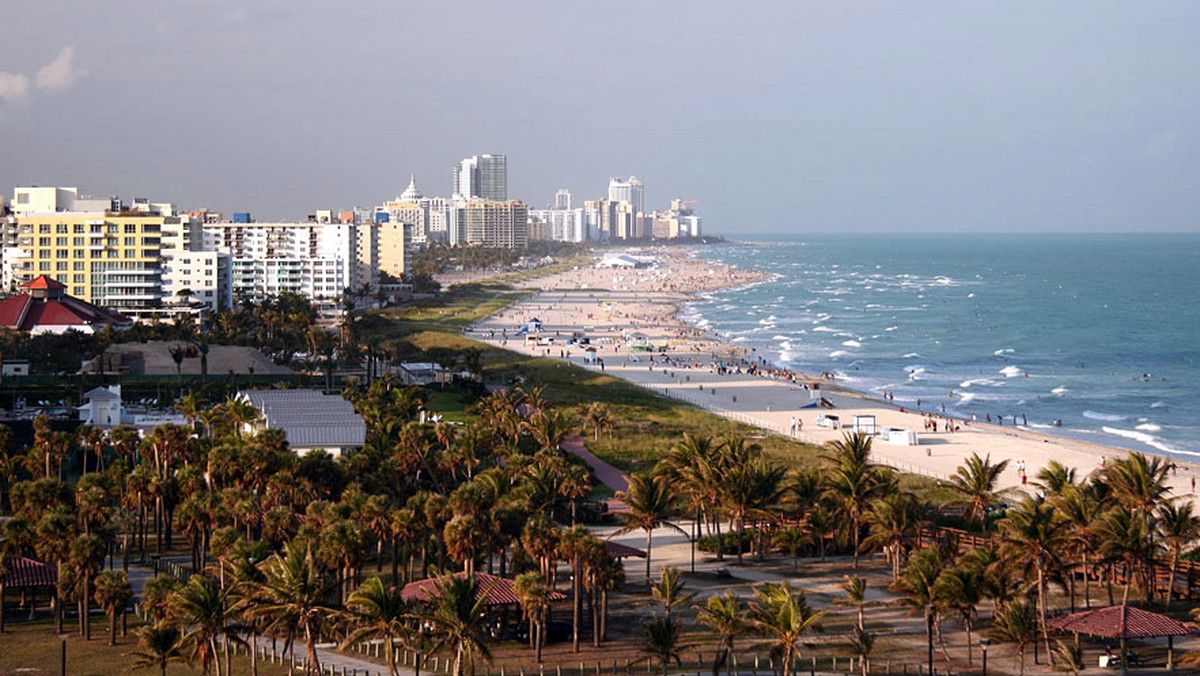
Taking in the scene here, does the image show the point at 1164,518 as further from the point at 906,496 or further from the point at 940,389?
the point at 940,389

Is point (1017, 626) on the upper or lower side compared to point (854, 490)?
lower

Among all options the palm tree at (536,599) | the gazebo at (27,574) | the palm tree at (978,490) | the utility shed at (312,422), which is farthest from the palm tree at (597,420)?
the gazebo at (27,574)

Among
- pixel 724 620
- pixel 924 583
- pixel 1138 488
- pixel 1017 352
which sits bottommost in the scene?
pixel 1017 352

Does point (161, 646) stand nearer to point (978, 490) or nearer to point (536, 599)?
point (536, 599)

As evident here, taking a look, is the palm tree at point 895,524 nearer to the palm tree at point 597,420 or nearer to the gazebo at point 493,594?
the gazebo at point 493,594

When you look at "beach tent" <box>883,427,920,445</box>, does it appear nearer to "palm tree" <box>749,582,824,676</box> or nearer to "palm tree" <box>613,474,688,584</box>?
"palm tree" <box>613,474,688,584</box>

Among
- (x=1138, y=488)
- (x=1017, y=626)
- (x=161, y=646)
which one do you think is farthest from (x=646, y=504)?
(x=161, y=646)
